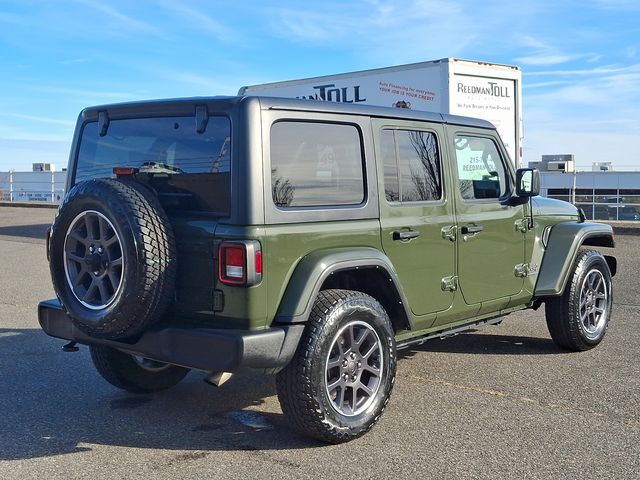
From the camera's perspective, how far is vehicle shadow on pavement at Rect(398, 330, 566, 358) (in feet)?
21.2

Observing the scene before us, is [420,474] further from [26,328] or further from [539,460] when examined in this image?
[26,328]

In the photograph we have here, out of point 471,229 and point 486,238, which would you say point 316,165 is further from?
point 486,238

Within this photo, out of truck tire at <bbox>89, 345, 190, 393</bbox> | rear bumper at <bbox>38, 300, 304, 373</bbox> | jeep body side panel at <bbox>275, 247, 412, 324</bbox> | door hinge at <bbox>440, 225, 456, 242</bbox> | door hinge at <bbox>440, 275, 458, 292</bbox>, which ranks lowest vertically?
truck tire at <bbox>89, 345, 190, 393</bbox>

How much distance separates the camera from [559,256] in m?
6.18

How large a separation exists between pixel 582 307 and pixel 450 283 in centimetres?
189

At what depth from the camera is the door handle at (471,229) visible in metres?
5.23

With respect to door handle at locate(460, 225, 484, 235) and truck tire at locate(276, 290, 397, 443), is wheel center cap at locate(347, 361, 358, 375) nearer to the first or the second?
truck tire at locate(276, 290, 397, 443)

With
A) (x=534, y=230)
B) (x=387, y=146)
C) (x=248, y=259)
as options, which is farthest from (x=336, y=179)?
(x=534, y=230)

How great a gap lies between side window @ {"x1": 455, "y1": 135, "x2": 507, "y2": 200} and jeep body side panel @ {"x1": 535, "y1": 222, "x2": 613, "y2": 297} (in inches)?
30.6

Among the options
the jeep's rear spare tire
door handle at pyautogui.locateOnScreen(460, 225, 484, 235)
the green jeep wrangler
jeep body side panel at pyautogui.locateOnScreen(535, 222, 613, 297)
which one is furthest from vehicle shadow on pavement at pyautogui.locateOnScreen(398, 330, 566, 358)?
the jeep's rear spare tire

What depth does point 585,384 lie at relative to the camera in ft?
17.6

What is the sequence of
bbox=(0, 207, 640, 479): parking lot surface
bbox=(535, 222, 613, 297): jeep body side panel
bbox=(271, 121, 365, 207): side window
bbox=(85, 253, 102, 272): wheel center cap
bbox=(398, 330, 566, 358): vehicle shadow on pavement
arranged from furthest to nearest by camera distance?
bbox=(398, 330, 566, 358): vehicle shadow on pavement → bbox=(535, 222, 613, 297): jeep body side panel → bbox=(271, 121, 365, 207): side window → bbox=(85, 253, 102, 272): wheel center cap → bbox=(0, 207, 640, 479): parking lot surface

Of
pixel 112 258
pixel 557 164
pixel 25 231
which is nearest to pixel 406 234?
pixel 112 258

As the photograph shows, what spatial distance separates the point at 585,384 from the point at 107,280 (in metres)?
3.47
